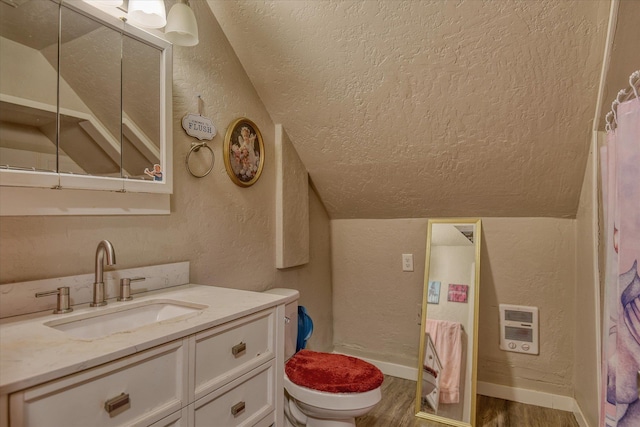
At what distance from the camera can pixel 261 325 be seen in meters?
1.26

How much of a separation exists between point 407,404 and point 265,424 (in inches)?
52.2

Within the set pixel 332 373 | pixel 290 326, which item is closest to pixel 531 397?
pixel 332 373

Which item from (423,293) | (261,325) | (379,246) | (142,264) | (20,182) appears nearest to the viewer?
(20,182)

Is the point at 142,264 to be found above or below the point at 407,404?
above

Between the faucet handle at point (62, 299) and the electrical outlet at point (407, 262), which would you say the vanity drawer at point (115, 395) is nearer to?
the faucet handle at point (62, 299)

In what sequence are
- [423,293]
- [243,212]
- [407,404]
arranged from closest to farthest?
1. [243,212]
2. [407,404]
3. [423,293]

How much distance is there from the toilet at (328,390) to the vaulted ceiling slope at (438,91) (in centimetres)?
112

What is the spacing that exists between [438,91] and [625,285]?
3.89 ft

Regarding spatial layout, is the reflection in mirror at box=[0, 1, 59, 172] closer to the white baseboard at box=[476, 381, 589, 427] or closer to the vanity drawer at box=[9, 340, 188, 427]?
the vanity drawer at box=[9, 340, 188, 427]

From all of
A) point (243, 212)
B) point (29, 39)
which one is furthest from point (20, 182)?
point (243, 212)

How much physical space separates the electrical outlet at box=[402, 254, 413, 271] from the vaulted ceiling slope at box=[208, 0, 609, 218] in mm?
385

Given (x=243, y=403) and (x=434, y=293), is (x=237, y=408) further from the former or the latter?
(x=434, y=293)

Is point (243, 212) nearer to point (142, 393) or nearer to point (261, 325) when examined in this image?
point (261, 325)

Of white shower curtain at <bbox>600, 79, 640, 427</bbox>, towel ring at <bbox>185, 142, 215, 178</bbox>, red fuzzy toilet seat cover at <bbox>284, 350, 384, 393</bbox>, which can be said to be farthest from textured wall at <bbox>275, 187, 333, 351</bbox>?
white shower curtain at <bbox>600, 79, 640, 427</bbox>
